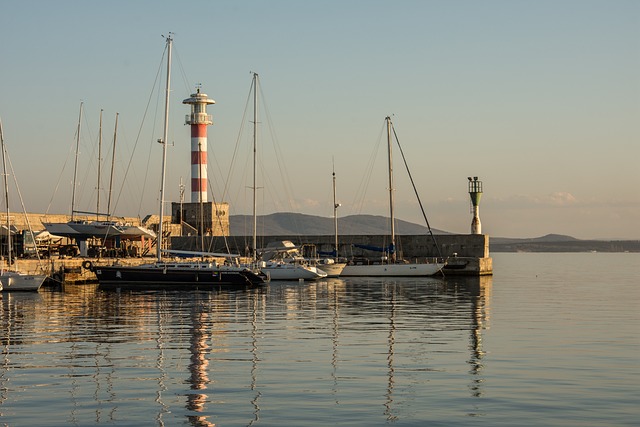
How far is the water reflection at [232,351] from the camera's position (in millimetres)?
14703

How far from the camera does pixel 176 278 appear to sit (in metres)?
48.9

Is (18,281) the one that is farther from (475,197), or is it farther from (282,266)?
(475,197)

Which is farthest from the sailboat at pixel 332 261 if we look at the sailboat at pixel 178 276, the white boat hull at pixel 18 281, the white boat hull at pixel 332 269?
the white boat hull at pixel 18 281

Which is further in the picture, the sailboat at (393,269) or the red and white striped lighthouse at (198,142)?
the red and white striped lighthouse at (198,142)

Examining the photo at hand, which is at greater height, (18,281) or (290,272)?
(290,272)

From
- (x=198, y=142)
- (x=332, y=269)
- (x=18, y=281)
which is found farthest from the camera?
(x=198, y=142)

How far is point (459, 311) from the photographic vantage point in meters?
33.1

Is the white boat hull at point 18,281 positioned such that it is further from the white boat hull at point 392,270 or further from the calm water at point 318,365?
the white boat hull at point 392,270

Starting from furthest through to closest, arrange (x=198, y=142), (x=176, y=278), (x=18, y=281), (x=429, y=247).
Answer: (x=198, y=142) → (x=429, y=247) → (x=176, y=278) → (x=18, y=281)

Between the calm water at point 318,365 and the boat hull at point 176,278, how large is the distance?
12728 mm

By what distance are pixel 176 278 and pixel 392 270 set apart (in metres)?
18.2

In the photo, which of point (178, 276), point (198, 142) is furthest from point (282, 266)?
point (198, 142)

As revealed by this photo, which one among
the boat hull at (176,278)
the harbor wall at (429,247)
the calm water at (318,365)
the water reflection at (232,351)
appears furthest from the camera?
the harbor wall at (429,247)

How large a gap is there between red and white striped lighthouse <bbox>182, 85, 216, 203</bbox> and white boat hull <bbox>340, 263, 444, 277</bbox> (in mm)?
24273
